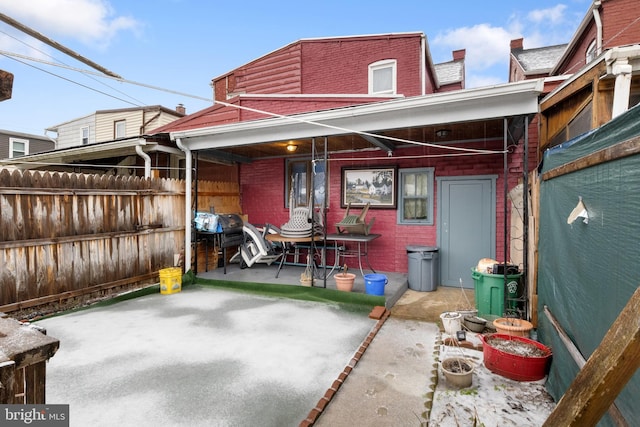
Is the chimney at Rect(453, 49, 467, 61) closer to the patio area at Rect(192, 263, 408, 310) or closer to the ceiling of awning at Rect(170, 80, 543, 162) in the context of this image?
the ceiling of awning at Rect(170, 80, 543, 162)

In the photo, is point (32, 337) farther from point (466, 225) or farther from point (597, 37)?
point (597, 37)

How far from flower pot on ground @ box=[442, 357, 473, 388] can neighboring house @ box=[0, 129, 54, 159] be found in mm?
21310

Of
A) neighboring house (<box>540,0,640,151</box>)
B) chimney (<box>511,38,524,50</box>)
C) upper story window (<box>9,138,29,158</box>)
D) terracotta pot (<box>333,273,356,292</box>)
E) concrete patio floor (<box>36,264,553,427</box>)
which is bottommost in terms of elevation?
concrete patio floor (<box>36,264,553,427</box>)

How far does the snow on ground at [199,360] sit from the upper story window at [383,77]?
7158mm

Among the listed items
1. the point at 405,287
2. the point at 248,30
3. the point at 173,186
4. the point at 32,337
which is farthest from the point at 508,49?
the point at 32,337

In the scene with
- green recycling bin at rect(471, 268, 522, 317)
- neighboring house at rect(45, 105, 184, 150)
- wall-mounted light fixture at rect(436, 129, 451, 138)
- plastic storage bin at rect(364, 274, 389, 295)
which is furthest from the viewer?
neighboring house at rect(45, 105, 184, 150)

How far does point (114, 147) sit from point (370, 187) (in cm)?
555

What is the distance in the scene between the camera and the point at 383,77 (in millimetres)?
9781

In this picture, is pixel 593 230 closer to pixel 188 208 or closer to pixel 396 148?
pixel 396 148

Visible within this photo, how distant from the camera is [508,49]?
14969mm

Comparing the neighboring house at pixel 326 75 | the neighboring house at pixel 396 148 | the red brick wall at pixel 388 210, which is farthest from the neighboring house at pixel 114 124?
the red brick wall at pixel 388 210

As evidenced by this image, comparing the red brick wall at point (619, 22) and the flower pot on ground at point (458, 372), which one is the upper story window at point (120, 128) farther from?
the red brick wall at point (619, 22)

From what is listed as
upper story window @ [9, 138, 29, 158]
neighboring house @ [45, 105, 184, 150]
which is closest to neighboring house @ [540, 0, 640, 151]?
neighboring house @ [45, 105, 184, 150]

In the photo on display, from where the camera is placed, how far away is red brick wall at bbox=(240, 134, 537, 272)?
587cm
